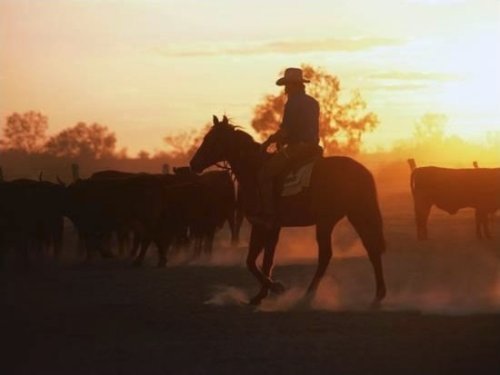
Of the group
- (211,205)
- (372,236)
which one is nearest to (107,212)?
(211,205)

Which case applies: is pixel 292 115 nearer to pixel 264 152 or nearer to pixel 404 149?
pixel 264 152

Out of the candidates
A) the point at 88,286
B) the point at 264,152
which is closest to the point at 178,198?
the point at 88,286

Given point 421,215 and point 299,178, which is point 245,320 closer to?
point 299,178

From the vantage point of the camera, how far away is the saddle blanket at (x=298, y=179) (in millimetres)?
13016

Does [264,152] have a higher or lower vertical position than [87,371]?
higher

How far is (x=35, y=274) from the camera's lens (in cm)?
1812

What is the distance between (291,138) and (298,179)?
538 mm

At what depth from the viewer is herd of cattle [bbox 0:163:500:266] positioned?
20091 mm

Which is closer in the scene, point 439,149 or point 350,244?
point 350,244

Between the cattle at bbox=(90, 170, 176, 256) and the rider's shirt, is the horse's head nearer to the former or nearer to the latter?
the rider's shirt

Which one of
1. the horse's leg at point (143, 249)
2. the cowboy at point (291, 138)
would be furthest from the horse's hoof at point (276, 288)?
the horse's leg at point (143, 249)

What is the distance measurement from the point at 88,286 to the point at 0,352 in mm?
6182

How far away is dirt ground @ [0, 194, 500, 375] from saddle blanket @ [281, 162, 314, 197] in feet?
4.69

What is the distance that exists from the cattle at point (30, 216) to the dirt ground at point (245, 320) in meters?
0.97
